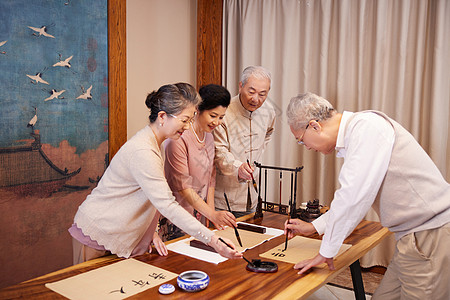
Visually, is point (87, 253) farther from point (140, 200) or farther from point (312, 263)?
point (312, 263)

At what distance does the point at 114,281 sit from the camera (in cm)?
164

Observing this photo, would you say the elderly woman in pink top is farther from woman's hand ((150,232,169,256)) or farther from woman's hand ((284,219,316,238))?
woman's hand ((150,232,169,256))

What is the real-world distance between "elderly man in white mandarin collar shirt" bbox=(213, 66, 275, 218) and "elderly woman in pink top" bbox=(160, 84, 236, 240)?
11.1 inches

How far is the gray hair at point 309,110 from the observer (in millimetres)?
1850

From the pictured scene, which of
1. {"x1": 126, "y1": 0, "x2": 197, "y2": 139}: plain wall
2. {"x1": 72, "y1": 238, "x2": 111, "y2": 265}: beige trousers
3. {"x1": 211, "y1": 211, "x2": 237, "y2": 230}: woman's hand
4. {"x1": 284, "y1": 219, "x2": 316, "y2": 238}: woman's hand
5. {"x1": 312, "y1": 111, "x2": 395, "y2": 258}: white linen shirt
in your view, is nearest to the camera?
{"x1": 312, "y1": 111, "x2": 395, "y2": 258}: white linen shirt

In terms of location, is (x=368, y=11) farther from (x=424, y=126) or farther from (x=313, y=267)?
(x=313, y=267)

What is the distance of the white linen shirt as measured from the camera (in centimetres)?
166

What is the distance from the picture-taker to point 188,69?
4.31 meters

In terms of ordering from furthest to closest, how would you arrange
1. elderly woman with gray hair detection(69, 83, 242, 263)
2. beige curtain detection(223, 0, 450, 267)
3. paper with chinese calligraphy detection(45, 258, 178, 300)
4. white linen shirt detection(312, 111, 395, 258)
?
beige curtain detection(223, 0, 450, 267), elderly woman with gray hair detection(69, 83, 242, 263), white linen shirt detection(312, 111, 395, 258), paper with chinese calligraphy detection(45, 258, 178, 300)

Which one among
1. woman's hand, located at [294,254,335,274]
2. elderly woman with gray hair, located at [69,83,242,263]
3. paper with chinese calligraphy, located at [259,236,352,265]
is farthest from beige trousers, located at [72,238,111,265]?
woman's hand, located at [294,254,335,274]

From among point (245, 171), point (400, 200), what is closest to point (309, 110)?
point (400, 200)

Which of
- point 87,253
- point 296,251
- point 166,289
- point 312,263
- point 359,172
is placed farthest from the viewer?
point 296,251

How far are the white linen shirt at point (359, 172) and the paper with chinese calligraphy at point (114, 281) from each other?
714 millimetres

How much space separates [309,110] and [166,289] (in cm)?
97
